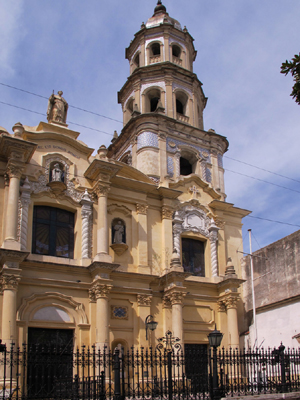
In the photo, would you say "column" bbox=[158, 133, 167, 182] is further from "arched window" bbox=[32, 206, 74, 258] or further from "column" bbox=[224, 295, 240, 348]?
"column" bbox=[224, 295, 240, 348]

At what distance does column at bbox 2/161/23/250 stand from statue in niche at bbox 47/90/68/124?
4120 mm

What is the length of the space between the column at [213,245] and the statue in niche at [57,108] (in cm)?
960

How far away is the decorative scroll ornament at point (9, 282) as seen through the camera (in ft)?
58.1

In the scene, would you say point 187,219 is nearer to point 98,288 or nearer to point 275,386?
point 98,288

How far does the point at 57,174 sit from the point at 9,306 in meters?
6.45

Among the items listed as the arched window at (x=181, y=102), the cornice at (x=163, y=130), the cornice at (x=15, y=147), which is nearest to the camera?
the cornice at (x=15, y=147)

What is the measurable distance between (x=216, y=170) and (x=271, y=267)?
22.5ft

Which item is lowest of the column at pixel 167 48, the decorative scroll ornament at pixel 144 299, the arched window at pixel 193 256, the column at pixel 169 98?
the decorative scroll ornament at pixel 144 299

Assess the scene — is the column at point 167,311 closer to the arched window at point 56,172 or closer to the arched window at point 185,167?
the arched window at point 56,172

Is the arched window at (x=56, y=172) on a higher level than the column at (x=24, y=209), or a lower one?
higher

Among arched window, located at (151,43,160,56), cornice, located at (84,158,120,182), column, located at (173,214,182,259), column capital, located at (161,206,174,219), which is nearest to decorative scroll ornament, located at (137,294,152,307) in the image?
column, located at (173,214,182,259)

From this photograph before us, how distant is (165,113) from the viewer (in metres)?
27.8

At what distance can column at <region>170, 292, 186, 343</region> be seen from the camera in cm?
2102

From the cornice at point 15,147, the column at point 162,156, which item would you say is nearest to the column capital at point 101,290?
the cornice at point 15,147
